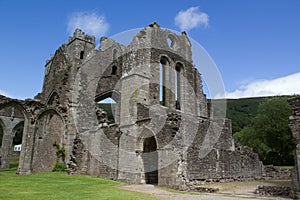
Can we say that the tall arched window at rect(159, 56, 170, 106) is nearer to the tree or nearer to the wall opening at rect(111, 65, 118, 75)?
the wall opening at rect(111, 65, 118, 75)

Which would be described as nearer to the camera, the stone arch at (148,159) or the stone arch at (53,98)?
the stone arch at (148,159)

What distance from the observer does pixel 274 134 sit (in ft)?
85.6

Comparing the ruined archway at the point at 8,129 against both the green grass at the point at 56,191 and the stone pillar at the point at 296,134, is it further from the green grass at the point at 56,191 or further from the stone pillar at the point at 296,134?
the stone pillar at the point at 296,134

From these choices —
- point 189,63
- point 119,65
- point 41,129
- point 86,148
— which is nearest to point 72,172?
point 86,148

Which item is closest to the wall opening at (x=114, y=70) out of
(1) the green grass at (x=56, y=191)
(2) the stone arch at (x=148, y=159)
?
(2) the stone arch at (x=148, y=159)

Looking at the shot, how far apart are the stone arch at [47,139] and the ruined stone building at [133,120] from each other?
0.22 ft

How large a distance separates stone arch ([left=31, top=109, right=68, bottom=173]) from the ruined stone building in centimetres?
7

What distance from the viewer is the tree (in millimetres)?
25531

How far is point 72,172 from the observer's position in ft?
49.5

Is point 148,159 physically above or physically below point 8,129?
below

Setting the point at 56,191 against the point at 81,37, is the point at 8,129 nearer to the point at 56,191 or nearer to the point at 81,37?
the point at 81,37

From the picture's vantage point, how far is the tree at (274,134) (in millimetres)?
25531

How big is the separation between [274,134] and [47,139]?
818 inches

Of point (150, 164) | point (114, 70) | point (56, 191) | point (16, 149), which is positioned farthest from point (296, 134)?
point (16, 149)
